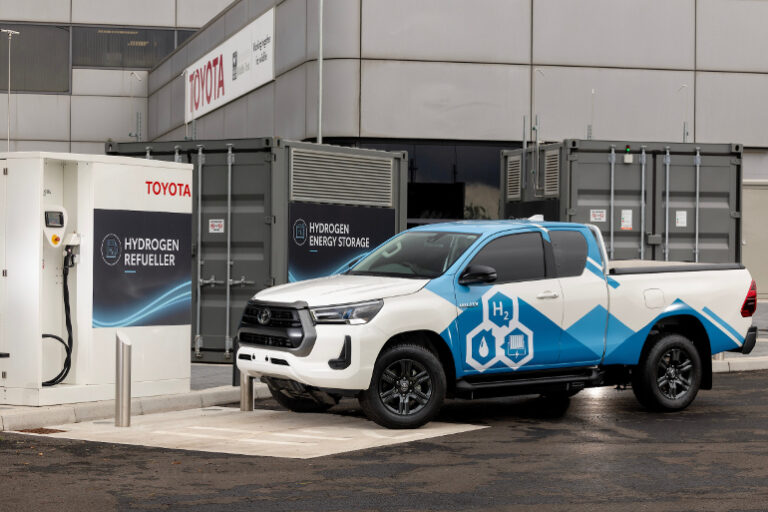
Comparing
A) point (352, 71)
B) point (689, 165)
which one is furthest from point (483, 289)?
point (352, 71)

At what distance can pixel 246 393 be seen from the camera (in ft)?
39.4

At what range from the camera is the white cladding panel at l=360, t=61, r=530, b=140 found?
89.0ft

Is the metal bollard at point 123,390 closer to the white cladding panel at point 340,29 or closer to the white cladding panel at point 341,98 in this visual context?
the white cladding panel at point 341,98

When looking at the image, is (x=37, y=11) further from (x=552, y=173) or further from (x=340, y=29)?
(x=552, y=173)

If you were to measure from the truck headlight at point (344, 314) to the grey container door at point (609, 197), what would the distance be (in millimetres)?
7156

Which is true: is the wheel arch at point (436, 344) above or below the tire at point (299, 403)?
above

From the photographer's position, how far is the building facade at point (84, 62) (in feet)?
145

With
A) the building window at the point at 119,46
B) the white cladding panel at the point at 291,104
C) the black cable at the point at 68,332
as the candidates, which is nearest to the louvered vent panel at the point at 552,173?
the black cable at the point at 68,332

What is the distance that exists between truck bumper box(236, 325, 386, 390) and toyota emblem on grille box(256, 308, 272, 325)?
1.68 ft

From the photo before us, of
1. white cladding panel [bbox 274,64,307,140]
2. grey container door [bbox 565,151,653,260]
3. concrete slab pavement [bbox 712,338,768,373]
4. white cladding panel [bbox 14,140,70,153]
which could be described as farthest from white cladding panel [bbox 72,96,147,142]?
concrete slab pavement [bbox 712,338,768,373]

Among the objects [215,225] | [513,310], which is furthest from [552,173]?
[513,310]

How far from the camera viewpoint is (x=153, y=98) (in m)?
44.3

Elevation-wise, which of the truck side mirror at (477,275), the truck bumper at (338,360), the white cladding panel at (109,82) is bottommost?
the truck bumper at (338,360)

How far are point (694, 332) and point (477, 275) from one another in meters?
3.02
